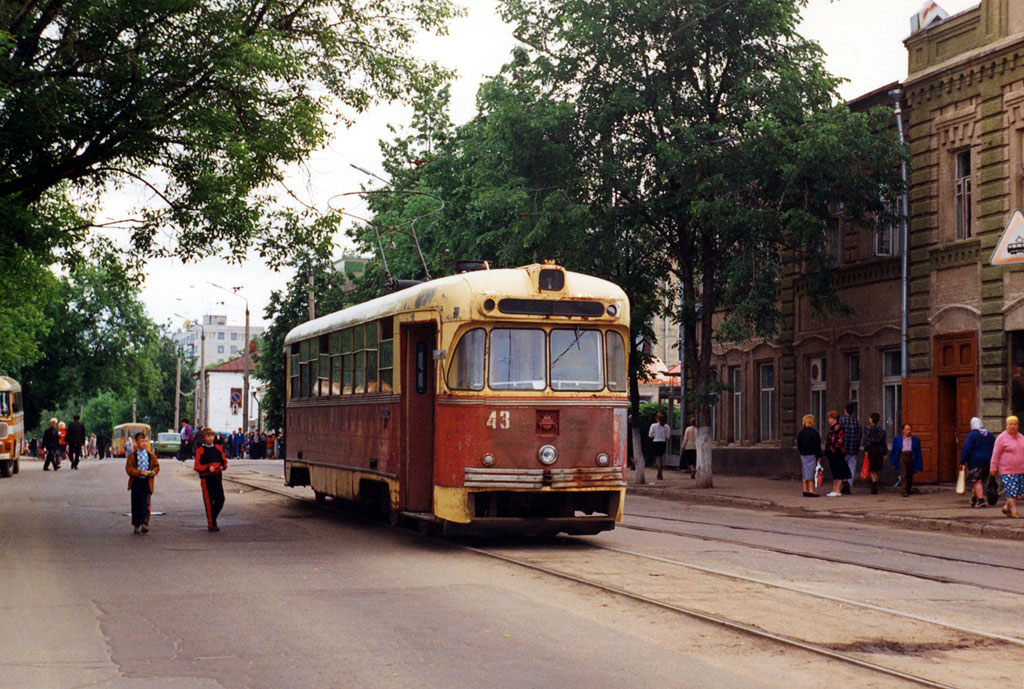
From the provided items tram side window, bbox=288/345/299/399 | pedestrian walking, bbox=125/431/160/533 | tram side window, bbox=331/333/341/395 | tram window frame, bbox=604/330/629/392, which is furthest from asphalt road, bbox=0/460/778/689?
tram side window, bbox=288/345/299/399

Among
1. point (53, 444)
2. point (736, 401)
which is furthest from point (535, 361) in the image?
point (53, 444)

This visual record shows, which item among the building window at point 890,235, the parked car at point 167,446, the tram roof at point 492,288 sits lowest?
the parked car at point 167,446

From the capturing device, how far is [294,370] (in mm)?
24062

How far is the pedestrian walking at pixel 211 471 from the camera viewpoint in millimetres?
18516

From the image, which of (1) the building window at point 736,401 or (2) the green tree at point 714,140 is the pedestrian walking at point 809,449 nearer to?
(2) the green tree at point 714,140

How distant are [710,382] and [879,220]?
521cm

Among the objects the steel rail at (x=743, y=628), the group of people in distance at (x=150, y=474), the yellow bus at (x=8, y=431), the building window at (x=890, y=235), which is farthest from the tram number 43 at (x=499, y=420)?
the yellow bus at (x=8, y=431)

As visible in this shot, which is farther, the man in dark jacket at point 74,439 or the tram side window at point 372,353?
the man in dark jacket at point 74,439

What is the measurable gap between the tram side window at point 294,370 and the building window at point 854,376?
14.9 metres

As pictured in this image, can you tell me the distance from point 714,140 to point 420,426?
49.7 ft

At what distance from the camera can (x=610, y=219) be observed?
99.4 ft

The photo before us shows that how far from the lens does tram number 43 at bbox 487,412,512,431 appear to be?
1540 centimetres

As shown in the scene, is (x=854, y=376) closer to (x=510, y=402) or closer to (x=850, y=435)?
(x=850, y=435)

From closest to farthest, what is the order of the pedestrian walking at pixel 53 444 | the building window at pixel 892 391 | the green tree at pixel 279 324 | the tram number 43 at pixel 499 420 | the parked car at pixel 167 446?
1. the tram number 43 at pixel 499 420
2. the building window at pixel 892 391
3. the pedestrian walking at pixel 53 444
4. the green tree at pixel 279 324
5. the parked car at pixel 167 446
